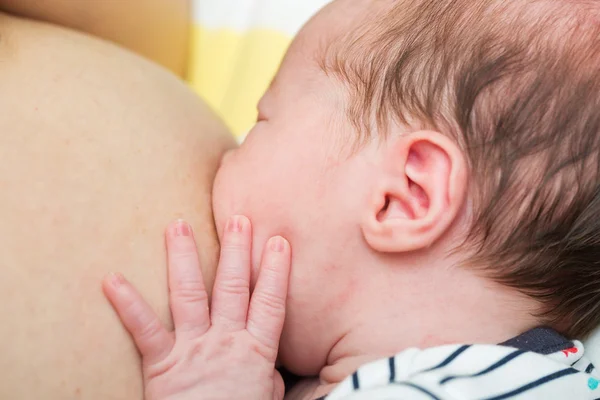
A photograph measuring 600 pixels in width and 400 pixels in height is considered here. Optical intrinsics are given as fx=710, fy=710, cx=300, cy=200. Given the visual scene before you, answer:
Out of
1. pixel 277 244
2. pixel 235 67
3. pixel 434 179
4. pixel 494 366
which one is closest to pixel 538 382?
pixel 494 366

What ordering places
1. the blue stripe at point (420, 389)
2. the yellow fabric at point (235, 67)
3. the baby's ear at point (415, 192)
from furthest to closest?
the yellow fabric at point (235, 67) → the baby's ear at point (415, 192) → the blue stripe at point (420, 389)

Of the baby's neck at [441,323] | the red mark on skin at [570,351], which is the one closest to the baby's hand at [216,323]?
the baby's neck at [441,323]

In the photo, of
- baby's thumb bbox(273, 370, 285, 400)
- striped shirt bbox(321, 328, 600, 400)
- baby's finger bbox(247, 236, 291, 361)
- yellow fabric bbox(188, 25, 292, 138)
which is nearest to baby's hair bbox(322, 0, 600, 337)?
striped shirt bbox(321, 328, 600, 400)

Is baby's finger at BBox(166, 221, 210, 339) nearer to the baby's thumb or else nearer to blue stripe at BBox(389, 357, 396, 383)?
the baby's thumb

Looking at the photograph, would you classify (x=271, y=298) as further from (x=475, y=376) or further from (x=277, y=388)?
(x=475, y=376)

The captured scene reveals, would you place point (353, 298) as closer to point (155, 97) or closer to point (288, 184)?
point (288, 184)

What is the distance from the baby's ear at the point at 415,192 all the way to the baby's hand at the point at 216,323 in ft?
0.48

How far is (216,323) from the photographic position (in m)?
0.97

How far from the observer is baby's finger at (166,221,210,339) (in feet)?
3.10

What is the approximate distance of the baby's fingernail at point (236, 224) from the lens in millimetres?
1003

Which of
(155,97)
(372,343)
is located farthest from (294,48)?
(372,343)

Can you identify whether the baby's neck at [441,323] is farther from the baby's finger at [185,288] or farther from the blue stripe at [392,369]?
the baby's finger at [185,288]

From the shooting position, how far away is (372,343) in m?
0.98

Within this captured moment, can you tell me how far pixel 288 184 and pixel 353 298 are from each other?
183 mm
